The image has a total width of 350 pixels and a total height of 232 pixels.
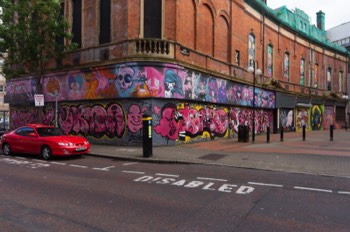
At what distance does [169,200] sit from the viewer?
19.9 ft

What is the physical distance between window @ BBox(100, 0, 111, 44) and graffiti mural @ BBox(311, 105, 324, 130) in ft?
89.8

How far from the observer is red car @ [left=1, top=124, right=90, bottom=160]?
11.9 metres

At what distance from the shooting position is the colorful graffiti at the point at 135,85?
623 inches

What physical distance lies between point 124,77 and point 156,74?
5.91 feet

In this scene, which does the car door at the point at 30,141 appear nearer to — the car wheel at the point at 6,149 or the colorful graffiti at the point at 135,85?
the car wheel at the point at 6,149

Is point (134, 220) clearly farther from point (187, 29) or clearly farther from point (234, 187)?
point (187, 29)

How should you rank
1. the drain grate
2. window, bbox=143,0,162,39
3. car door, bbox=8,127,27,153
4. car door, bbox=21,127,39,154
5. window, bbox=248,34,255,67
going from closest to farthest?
the drain grate, car door, bbox=21,127,39,154, car door, bbox=8,127,27,153, window, bbox=143,0,162,39, window, bbox=248,34,255,67

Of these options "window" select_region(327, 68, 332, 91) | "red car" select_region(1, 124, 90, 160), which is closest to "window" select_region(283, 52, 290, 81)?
"window" select_region(327, 68, 332, 91)

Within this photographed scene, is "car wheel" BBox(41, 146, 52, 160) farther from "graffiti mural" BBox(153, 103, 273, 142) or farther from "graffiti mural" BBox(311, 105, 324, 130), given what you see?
"graffiti mural" BBox(311, 105, 324, 130)

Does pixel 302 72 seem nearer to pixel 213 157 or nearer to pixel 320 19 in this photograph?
pixel 320 19

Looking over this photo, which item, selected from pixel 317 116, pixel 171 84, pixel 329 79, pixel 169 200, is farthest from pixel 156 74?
pixel 329 79

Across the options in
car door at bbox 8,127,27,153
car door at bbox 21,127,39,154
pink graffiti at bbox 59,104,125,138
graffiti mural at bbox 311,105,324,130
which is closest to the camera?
car door at bbox 21,127,39,154

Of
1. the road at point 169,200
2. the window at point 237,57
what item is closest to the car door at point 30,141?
the road at point 169,200

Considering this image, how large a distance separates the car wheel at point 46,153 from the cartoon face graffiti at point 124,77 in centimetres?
547
